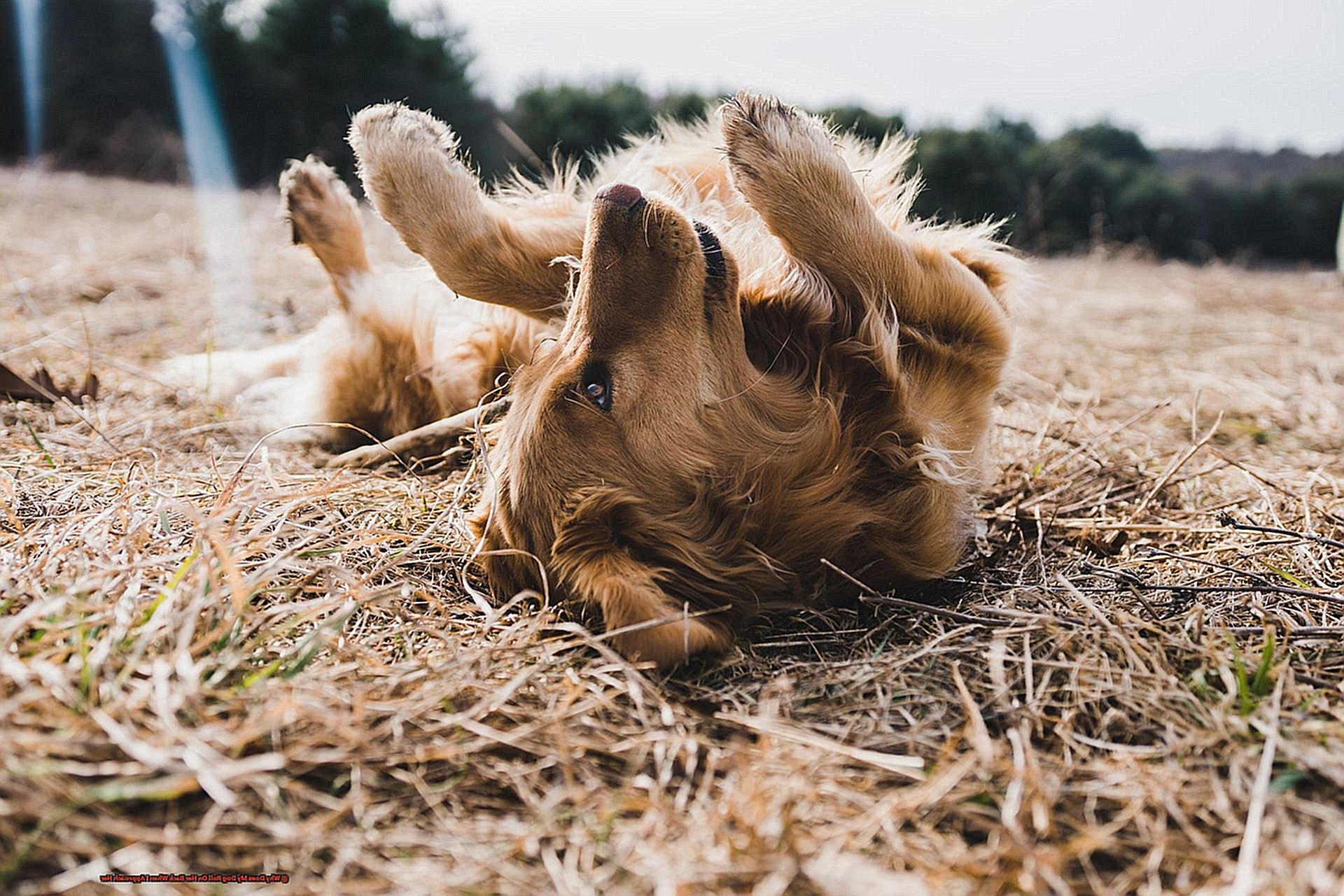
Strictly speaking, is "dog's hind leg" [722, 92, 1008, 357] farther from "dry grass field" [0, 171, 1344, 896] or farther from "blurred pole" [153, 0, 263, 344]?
"blurred pole" [153, 0, 263, 344]

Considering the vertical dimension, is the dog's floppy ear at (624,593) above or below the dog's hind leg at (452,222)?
below

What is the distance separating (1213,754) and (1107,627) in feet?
1.13

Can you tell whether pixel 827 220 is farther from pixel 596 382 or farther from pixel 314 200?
pixel 314 200

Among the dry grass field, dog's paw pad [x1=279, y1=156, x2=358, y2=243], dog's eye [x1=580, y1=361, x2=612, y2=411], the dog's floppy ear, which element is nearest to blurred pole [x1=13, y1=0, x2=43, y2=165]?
dog's paw pad [x1=279, y1=156, x2=358, y2=243]

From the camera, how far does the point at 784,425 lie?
216 cm

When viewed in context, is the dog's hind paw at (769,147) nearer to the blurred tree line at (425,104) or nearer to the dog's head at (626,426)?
the dog's head at (626,426)

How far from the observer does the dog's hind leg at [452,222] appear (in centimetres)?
256

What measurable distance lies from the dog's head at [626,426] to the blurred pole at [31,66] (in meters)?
20.3

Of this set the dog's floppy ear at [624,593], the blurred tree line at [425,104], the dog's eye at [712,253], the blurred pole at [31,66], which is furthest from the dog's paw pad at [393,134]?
the blurred pole at [31,66]

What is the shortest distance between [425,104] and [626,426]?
1098 cm

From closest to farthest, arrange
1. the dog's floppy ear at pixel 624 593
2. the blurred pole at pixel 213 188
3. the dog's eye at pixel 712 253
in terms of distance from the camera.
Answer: the dog's floppy ear at pixel 624 593, the dog's eye at pixel 712 253, the blurred pole at pixel 213 188

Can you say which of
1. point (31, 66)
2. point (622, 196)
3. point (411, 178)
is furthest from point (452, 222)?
point (31, 66)

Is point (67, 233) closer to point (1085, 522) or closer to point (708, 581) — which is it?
point (708, 581)

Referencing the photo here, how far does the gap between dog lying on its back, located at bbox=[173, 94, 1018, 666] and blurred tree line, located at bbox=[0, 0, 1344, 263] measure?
7.46 m
